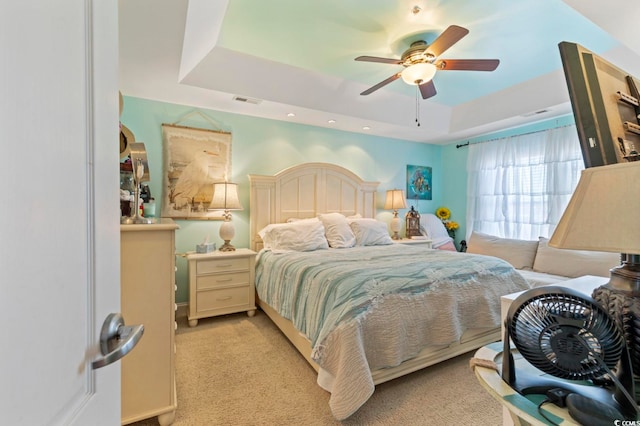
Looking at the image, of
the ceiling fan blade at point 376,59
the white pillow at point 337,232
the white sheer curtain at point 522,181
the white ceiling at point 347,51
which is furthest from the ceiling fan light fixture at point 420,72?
the white sheer curtain at point 522,181

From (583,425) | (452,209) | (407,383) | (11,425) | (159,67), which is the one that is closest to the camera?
(11,425)

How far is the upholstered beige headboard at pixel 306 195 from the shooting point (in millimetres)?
3559

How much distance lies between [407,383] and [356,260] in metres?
1.01

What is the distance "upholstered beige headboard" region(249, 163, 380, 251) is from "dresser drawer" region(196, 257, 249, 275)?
454 mm

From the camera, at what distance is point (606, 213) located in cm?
67

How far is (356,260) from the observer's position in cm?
254

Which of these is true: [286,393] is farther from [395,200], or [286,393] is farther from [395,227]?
[395,200]

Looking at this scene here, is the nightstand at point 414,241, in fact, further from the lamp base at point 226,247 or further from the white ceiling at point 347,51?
the lamp base at point 226,247

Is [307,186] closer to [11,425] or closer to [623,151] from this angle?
[623,151]

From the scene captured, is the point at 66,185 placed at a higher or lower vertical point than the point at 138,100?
lower

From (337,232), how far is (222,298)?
1523mm

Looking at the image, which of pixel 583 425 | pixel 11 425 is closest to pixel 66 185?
pixel 11 425

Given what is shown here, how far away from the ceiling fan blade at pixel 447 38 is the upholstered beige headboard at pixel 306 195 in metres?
2.13

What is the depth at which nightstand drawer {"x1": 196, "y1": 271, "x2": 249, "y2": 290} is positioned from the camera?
2859 mm
